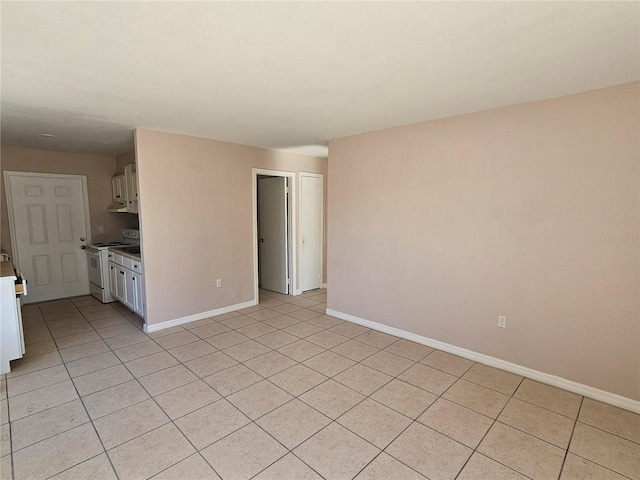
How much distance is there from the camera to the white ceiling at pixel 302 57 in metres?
1.47

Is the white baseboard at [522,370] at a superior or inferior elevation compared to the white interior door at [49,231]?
inferior

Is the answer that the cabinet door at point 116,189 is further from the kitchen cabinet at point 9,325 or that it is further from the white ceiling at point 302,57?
the kitchen cabinet at point 9,325

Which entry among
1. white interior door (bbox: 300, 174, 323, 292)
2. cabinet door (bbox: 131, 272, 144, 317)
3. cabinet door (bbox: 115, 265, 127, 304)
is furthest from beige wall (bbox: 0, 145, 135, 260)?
white interior door (bbox: 300, 174, 323, 292)

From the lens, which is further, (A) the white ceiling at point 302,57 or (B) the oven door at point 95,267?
(B) the oven door at point 95,267

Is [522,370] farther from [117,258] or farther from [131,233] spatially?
[131,233]

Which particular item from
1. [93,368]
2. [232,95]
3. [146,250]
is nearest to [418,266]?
[232,95]

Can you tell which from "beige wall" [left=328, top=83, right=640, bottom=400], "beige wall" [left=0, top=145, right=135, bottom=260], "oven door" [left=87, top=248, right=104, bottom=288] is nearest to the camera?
"beige wall" [left=328, top=83, right=640, bottom=400]

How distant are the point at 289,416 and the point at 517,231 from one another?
246cm

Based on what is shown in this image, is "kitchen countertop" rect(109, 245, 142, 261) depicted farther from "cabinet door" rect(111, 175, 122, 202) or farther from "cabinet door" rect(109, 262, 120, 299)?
"cabinet door" rect(111, 175, 122, 202)

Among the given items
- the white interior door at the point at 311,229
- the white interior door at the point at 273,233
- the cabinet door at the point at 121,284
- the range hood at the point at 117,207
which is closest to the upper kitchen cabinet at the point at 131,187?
the range hood at the point at 117,207

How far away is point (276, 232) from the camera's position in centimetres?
548

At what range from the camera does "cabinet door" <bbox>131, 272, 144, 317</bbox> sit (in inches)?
157

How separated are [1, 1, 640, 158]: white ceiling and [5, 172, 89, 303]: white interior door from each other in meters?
2.31

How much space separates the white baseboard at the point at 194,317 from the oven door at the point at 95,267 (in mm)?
1805
